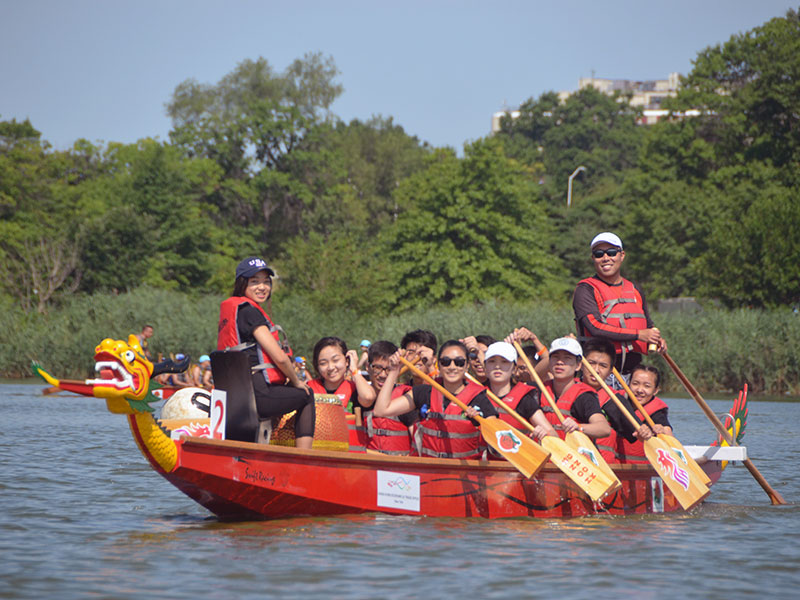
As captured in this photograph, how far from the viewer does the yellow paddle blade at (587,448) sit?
857cm

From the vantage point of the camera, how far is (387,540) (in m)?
7.93

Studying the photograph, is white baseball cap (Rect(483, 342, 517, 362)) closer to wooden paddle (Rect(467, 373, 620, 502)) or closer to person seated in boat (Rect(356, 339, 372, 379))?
wooden paddle (Rect(467, 373, 620, 502))

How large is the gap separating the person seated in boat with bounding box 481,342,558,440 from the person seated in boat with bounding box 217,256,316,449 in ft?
4.82

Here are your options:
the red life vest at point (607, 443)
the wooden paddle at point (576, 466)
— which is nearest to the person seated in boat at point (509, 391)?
the wooden paddle at point (576, 466)

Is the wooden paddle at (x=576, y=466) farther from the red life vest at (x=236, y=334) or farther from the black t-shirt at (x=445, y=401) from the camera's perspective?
the red life vest at (x=236, y=334)

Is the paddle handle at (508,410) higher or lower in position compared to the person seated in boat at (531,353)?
lower

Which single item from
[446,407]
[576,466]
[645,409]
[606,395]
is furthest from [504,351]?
[645,409]

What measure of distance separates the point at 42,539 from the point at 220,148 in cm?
4581

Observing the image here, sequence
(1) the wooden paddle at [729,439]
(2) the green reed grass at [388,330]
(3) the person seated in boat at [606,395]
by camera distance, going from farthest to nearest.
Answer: (2) the green reed grass at [388,330]
(1) the wooden paddle at [729,439]
(3) the person seated in boat at [606,395]

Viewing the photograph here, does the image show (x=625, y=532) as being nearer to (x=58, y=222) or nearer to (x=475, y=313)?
(x=475, y=313)

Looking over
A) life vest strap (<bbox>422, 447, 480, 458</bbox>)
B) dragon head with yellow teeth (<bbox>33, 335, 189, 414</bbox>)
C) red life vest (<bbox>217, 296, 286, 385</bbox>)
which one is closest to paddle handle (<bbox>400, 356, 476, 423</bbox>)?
life vest strap (<bbox>422, 447, 480, 458</bbox>)

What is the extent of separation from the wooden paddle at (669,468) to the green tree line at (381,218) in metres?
26.2

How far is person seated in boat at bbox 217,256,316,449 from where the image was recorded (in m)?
7.96

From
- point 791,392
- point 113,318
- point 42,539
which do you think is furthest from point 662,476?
point 113,318
